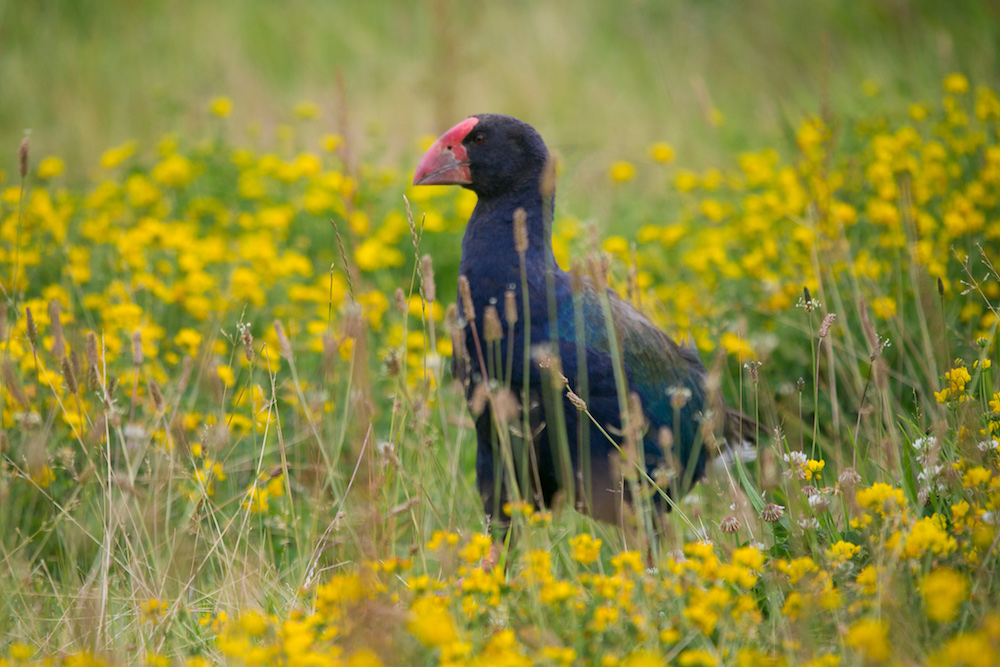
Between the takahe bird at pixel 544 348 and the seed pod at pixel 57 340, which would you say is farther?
the takahe bird at pixel 544 348

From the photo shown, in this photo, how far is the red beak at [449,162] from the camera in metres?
3.18

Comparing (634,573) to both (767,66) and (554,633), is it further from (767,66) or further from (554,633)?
(767,66)

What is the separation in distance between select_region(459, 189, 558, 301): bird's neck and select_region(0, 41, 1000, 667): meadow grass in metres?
0.18

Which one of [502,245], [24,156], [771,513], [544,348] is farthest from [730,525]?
[24,156]

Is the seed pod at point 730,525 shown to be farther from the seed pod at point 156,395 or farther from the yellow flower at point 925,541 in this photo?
the seed pod at point 156,395

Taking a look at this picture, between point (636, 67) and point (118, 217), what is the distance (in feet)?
17.2

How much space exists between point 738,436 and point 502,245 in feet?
3.92

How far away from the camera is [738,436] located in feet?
11.5

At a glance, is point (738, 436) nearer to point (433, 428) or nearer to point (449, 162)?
point (433, 428)

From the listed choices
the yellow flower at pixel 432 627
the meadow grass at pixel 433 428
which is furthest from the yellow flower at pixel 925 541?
the yellow flower at pixel 432 627

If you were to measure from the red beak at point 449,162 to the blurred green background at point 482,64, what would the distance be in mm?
3453

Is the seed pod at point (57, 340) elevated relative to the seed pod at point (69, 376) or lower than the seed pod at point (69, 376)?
elevated

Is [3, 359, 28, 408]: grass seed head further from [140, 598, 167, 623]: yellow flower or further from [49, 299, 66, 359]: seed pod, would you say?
[140, 598, 167, 623]: yellow flower

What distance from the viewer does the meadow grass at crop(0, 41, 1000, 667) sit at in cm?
180
